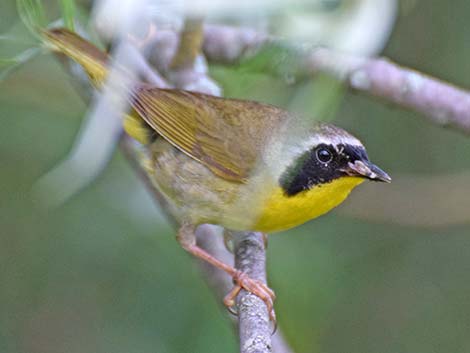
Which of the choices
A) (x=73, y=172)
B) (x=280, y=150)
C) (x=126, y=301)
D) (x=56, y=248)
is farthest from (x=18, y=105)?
(x=73, y=172)

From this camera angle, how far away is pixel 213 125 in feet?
11.9

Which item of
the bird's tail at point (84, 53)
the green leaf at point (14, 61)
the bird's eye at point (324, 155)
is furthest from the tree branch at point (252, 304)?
the green leaf at point (14, 61)

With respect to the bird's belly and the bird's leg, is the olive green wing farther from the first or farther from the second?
the bird's leg

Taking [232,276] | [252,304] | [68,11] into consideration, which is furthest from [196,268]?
[68,11]

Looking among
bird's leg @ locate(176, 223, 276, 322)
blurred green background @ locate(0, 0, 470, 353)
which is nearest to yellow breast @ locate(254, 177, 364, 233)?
bird's leg @ locate(176, 223, 276, 322)

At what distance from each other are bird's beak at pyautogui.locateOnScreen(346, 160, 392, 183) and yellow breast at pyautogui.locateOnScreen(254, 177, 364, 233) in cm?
8

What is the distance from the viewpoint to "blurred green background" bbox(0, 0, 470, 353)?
4.04 meters

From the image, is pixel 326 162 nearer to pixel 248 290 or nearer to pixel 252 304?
pixel 248 290

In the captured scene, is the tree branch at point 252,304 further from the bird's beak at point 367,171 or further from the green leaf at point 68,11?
the green leaf at point 68,11

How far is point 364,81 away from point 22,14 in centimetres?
148

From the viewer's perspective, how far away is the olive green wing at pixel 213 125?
11.4 ft

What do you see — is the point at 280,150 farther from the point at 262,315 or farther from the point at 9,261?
the point at 9,261

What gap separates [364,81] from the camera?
3604 millimetres

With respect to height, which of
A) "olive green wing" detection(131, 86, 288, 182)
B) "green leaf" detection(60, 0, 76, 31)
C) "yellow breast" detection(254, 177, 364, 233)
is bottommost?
"yellow breast" detection(254, 177, 364, 233)
